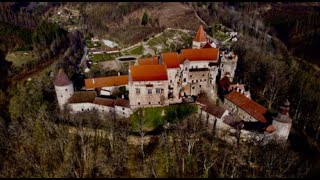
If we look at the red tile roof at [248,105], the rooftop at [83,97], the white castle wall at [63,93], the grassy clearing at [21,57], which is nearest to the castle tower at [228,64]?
the red tile roof at [248,105]

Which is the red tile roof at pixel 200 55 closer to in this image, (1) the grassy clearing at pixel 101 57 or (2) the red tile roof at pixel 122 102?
(2) the red tile roof at pixel 122 102

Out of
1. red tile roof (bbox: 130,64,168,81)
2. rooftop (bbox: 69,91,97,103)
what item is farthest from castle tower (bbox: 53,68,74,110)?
red tile roof (bbox: 130,64,168,81)

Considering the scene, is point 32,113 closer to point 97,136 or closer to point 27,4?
point 97,136

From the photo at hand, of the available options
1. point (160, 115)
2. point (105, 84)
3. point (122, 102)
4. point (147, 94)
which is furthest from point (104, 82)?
point (160, 115)

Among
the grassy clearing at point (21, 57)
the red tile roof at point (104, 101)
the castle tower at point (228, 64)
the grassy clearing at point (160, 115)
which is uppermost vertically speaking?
the castle tower at point (228, 64)

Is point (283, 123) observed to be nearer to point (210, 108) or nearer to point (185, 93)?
point (210, 108)
